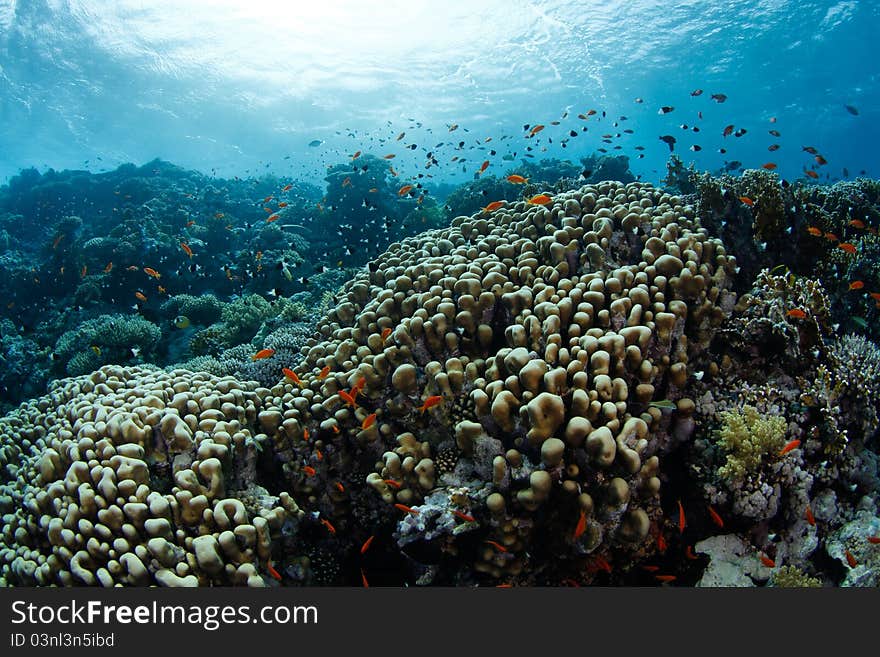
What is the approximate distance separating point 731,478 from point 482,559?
2127mm

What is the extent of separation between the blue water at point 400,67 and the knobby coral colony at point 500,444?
13.7 meters

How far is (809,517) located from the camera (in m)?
3.52

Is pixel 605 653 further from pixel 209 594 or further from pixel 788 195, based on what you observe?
pixel 788 195

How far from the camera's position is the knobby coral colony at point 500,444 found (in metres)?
3.09

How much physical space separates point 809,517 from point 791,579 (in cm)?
52

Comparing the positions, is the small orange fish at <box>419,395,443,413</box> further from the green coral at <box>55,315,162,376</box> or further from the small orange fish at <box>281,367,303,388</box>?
the green coral at <box>55,315,162,376</box>

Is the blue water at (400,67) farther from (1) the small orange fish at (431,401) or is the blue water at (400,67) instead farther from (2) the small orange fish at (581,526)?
(2) the small orange fish at (581,526)

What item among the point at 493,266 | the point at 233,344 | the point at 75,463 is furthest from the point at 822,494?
the point at 233,344

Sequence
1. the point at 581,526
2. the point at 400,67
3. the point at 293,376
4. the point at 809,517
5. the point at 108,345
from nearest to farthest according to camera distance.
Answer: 1. the point at 581,526
2. the point at 809,517
3. the point at 293,376
4. the point at 108,345
5. the point at 400,67

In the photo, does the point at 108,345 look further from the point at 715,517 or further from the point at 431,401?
the point at 715,517

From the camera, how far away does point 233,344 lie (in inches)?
376

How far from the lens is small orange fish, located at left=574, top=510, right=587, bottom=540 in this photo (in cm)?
290

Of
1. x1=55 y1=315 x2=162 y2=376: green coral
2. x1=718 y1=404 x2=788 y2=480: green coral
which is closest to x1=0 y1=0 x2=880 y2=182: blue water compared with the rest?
x1=55 y1=315 x2=162 y2=376: green coral

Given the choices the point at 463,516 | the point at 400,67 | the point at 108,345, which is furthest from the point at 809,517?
the point at 400,67
